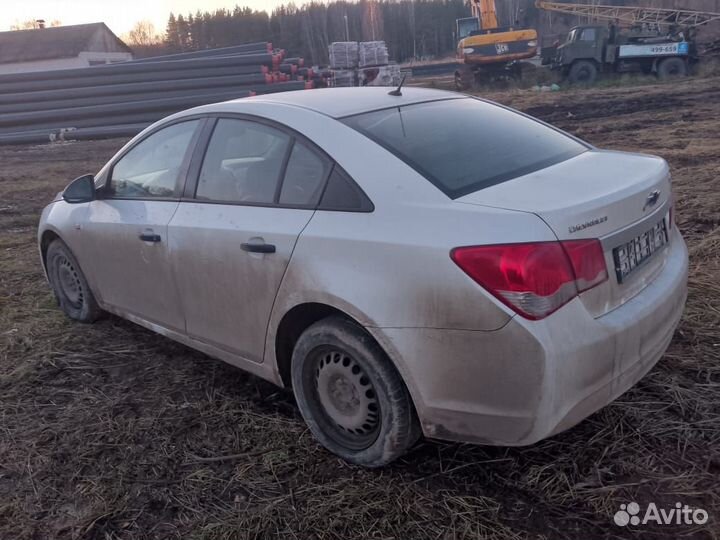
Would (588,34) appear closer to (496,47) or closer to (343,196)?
(496,47)

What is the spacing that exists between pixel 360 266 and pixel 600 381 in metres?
1.00

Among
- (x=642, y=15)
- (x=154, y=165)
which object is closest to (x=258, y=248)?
(x=154, y=165)

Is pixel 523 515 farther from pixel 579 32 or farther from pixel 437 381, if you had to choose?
pixel 579 32

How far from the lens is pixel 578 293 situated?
2.33 m

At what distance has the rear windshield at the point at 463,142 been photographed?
9.04 ft

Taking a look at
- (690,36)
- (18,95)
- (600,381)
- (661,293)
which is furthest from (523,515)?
(690,36)

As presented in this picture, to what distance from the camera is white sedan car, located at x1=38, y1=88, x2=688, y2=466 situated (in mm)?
2314

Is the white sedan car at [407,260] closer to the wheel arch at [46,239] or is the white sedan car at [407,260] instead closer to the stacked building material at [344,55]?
the wheel arch at [46,239]

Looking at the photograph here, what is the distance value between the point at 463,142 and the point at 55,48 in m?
48.6

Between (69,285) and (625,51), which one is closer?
(69,285)

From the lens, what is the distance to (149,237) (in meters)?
3.63

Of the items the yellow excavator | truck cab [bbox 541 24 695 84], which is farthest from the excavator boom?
truck cab [bbox 541 24 695 84]

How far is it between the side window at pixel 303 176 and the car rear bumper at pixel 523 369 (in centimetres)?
73

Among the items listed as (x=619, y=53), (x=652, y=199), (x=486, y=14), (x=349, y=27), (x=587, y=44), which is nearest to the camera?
(x=652, y=199)
